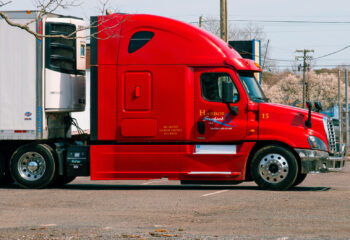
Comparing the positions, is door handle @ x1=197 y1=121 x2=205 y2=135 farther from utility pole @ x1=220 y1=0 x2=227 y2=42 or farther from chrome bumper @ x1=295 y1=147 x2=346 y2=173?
utility pole @ x1=220 y1=0 x2=227 y2=42

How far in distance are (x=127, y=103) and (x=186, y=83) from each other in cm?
130

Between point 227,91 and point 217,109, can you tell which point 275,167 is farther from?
point 227,91

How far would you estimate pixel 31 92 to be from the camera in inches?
610

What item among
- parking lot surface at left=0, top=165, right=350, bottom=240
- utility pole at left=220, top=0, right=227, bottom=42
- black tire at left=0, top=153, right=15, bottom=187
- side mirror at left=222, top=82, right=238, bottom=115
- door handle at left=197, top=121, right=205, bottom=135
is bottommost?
parking lot surface at left=0, top=165, right=350, bottom=240

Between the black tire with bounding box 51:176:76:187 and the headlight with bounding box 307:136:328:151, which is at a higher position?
the headlight with bounding box 307:136:328:151

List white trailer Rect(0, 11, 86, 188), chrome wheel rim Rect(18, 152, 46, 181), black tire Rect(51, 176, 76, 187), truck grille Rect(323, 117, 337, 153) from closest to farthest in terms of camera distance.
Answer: truck grille Rect(323, 117, 337, 153), white trailer Rect(0, 11, 86, 188), chrome wheel rim Rect(18, 152, 46, 181), black tire Rect(51, 176, 76, 187)

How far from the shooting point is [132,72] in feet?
49.4

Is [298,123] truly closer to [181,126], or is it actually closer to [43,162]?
[181,126]

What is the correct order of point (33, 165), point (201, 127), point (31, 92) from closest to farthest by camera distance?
point (201, 127) → point (31, 92) → point (33, 165)

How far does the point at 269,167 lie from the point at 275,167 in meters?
0.12

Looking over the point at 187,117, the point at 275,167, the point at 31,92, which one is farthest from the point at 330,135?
the point at 31,92

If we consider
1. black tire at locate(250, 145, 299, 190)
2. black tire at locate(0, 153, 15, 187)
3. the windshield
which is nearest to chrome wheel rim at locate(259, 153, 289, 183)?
black tire at locate(250, 145, 299, 190)

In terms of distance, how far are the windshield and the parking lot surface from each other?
1.91 meters

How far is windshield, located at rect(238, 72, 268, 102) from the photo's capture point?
1504 cm
